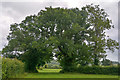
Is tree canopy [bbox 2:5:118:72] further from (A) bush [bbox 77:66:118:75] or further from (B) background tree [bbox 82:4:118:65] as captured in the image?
(A) bush [bbox 77:66:118:75]

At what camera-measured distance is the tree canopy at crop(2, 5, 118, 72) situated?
2603 centimetres

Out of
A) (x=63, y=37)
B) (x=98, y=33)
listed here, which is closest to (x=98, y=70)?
(x=98, y=33)

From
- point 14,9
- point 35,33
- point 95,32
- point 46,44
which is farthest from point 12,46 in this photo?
point 95,32

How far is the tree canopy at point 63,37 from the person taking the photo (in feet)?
85.4

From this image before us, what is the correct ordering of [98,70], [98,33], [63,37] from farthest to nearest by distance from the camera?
1. [98,33]
2. [63,37]
3. [98,70]

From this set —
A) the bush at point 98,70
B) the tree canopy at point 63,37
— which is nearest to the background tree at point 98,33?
the tree canopy at point 63,37

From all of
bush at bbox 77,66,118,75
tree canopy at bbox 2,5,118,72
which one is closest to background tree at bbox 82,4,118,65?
tree canopy at bbox 2,5,118,72

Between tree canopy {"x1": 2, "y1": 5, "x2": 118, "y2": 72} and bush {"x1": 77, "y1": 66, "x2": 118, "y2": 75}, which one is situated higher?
tree canopy {"x1": 2, "y1": 5, "x2": 118, "y2": 72}

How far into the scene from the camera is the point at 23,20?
30281 millimetres

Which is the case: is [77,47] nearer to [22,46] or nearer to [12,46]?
[22,46]

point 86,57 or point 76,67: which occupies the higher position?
point 86,57

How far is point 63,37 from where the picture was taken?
26.9 meters

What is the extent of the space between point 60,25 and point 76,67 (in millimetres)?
8792

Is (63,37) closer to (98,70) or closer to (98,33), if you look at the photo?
(98,33)
